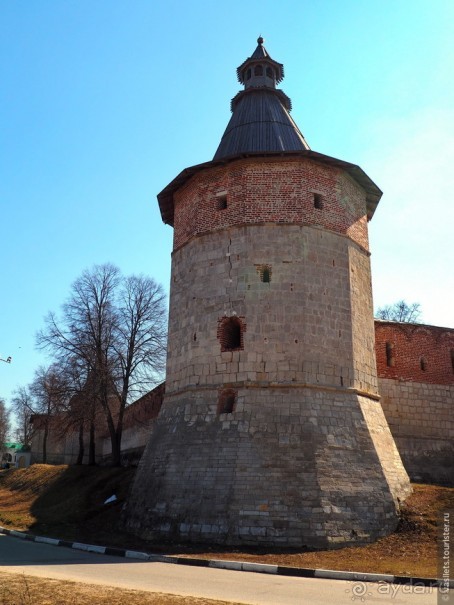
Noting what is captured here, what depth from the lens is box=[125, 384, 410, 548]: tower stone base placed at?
10.6 meters

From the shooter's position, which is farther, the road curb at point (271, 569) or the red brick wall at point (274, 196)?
the red brick wall at point (274, 196)

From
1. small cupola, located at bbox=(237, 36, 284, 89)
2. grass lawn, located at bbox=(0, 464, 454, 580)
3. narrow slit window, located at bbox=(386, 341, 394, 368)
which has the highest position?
small cupola, located at bbox=(237, 36, 284, 89)

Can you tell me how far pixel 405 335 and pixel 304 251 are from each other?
622 cm

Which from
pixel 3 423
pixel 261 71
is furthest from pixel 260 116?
pixel 3 423

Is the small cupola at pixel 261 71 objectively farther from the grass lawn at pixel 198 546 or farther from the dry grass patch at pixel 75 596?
the dry grass patch at pixel 75 596

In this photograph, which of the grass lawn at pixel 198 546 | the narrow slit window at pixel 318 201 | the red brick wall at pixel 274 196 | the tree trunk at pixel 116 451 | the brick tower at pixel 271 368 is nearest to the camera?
the grass lawn at pixel 198 546

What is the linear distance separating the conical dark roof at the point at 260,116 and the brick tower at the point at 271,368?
0.13 meters

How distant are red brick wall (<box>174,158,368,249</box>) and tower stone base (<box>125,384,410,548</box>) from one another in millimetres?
4296

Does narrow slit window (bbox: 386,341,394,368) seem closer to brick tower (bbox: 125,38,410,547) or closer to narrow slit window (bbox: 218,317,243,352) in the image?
brick tower (bbox: 125,38,410,547)

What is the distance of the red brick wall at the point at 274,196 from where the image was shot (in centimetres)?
1366

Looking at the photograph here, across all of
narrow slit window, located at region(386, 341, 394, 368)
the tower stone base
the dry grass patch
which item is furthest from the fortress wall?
the dry grass patch

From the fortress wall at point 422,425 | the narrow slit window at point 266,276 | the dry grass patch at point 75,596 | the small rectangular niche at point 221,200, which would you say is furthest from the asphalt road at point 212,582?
the fortress wall at point 422,425

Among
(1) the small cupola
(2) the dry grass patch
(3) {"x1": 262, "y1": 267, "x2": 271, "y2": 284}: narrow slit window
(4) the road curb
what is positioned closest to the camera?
(2) the dry grass patch

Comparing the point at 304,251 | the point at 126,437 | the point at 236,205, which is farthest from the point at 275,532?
the point at 126,437
